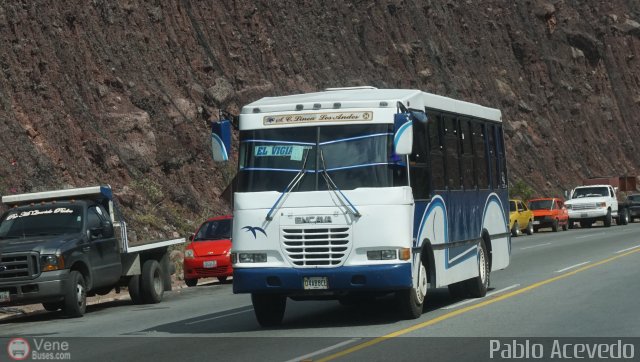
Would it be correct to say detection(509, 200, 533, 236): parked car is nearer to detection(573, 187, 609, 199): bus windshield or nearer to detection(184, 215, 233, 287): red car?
detection(573, 187, 609, 199): bus windshield

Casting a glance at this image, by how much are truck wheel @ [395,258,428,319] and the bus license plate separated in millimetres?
1157

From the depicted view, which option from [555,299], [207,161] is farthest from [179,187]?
[555,299]

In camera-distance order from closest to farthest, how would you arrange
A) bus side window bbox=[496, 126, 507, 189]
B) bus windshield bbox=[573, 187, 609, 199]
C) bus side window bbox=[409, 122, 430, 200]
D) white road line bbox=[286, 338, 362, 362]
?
1. white road line bbox=[286, 338, 362, 362]
2. bus side window bbox=[409, 122, 430, 200]
3. bus side window bbox=[496, 126, 507, 189]
4. bus windshield bbox=[573, 187, 609, 199]

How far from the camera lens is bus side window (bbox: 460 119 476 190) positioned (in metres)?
18.2

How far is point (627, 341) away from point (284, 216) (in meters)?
4.79

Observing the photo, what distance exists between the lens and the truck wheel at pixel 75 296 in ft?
60.8

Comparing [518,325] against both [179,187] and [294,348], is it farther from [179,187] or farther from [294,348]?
[179,187]

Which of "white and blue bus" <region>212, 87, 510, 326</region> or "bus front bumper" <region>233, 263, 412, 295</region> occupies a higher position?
"white and blue bus" <region>212, 87, 510, 326</region>

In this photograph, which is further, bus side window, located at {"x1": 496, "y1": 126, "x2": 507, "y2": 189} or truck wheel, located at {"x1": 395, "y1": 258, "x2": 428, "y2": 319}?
bus side window, located at {"x1": 496, "y1": 126, "x2": 507, "y2": 189}

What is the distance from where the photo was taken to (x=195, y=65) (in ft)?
144

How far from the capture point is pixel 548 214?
5084 cm

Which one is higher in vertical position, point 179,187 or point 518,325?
point 179,187

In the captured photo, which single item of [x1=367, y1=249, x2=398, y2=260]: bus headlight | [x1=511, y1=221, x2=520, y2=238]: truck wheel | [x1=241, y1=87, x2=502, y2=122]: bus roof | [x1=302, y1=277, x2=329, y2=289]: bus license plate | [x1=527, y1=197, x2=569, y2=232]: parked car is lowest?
[x1=302, y1=277, x2=329, y2=289]: bus license plate
